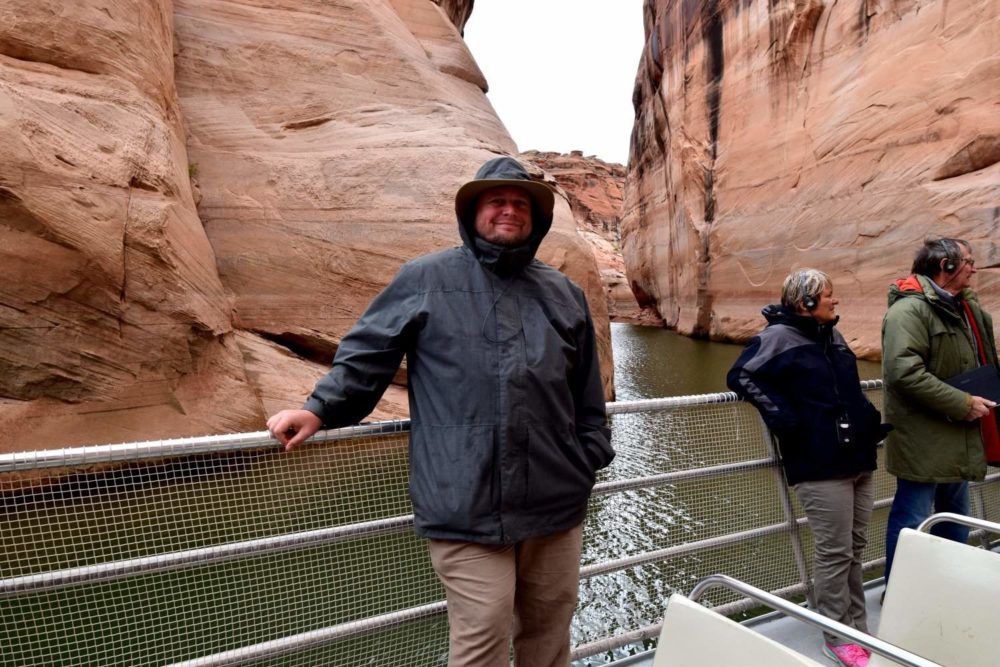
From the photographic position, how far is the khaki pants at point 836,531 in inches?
103

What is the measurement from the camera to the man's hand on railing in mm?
1722

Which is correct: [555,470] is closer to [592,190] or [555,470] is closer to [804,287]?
[804,287]

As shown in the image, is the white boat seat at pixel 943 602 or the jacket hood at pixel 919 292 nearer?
the white boat seat at pixel 943 602

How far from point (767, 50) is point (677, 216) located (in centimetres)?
916

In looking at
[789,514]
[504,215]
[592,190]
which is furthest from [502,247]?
[592,190]

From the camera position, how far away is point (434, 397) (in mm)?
1738

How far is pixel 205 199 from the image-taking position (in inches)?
361

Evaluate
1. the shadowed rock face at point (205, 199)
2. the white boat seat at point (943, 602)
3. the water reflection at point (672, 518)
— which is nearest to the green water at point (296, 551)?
the water reflection at point (672, 518)

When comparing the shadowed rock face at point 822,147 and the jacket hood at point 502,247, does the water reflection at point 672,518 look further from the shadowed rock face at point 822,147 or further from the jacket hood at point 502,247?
the shadowed rock face at point 822,147

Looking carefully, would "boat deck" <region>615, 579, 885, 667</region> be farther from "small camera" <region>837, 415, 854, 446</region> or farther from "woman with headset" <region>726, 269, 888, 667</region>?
"small camera" <region>837, 415, 854, 446</region>

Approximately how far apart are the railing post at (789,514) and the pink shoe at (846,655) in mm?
379

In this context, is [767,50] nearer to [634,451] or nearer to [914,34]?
[914,34]

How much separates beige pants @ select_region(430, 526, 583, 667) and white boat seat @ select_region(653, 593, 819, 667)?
434 millimetres

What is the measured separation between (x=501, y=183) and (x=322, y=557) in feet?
8.98
